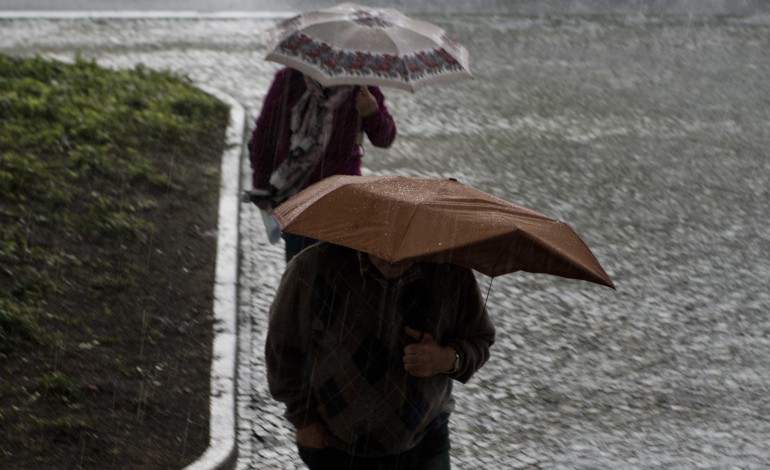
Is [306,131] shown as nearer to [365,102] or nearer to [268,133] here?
[268,133]

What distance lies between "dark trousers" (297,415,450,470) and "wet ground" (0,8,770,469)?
7.13 ft

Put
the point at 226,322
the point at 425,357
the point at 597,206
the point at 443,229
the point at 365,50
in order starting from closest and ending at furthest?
the point at 443,229
the point at 425,357
the point at 365,50
the point at 226,322
the point at 597,206

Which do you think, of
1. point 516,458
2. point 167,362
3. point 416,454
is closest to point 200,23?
point 167,362

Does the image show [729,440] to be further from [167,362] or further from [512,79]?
[512,79]

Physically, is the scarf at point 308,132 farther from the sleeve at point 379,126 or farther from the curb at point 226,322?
the curb at point 226,322

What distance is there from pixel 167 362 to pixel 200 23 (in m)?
10.2

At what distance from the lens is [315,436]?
14.0 ft

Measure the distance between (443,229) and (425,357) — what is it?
0.51 metres

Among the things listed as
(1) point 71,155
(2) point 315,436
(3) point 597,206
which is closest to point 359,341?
(2) point 315,436

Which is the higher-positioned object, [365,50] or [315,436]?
[365,50]

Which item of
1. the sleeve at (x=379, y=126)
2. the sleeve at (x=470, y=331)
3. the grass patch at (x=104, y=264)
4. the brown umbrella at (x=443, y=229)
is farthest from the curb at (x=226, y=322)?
the brown umbrella at (x=443, y=229)

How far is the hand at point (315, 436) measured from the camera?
4.26 metres

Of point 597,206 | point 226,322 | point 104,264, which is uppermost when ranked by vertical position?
point 597,206

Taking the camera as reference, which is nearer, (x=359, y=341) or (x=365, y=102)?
(x=359, y=341)
